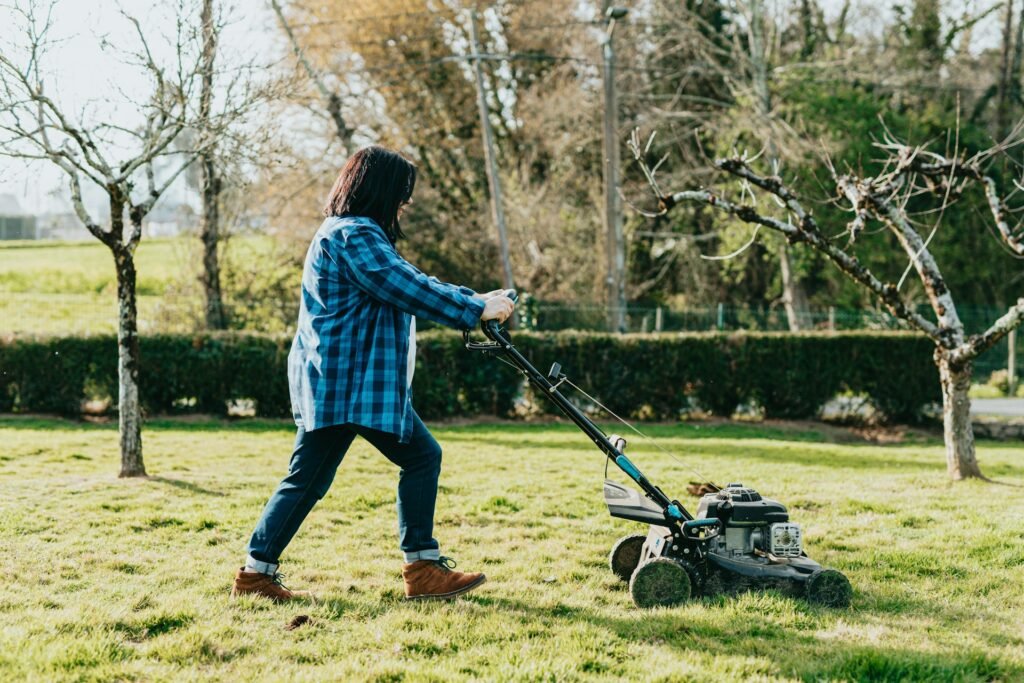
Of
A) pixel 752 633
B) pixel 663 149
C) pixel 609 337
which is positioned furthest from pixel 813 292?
pixel 752 633

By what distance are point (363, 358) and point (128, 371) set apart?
466 cm

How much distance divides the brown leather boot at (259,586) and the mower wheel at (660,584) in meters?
1.54

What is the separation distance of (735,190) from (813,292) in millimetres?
6713

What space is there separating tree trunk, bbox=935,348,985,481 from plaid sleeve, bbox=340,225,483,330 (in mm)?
5895

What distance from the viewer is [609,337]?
591 inches

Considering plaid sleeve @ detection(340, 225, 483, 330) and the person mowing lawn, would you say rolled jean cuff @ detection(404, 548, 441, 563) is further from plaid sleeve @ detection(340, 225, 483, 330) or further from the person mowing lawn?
plaid sleeve @ detection(340, 225, 483, 330)

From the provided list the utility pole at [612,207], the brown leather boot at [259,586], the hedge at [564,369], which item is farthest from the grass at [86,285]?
the brown leather boot at [259,586]

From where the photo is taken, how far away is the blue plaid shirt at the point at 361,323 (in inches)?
165

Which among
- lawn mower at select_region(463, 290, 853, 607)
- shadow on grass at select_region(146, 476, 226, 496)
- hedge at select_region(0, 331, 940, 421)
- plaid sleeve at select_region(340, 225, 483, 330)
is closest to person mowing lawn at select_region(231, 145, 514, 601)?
plaid sleeve at select_region(340, 225, 483, 330)

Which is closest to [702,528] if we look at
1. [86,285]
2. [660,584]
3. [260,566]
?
[660,584]

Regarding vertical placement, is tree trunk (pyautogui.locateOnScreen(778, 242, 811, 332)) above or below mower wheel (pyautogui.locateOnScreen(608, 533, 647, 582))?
above

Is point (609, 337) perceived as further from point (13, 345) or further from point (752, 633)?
point (752, 633)

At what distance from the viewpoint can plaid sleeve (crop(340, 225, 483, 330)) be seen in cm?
420

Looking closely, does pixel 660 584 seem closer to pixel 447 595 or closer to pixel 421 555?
pixel 447 595
